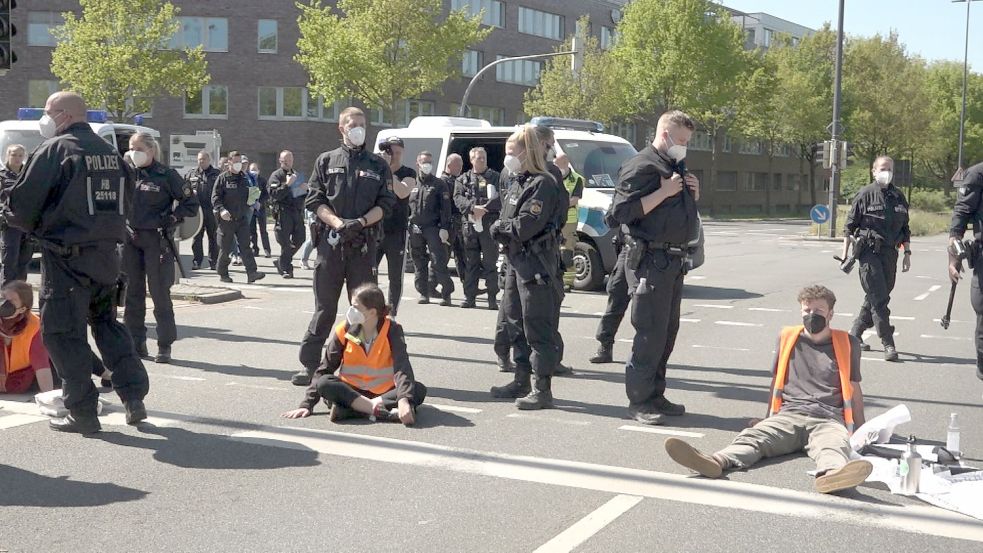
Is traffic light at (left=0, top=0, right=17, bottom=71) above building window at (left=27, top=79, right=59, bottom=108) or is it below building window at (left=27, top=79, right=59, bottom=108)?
below

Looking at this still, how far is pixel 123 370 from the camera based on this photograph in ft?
23.1

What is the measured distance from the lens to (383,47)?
43.6 m

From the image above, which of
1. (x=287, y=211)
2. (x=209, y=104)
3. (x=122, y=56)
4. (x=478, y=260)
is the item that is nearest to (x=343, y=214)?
(x=478, y=260)

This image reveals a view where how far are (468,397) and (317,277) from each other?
4.60 ft

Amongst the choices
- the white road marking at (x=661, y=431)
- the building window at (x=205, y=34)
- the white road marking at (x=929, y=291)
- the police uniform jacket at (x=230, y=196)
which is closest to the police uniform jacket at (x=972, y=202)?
the white road marking at (x=661, y=431)

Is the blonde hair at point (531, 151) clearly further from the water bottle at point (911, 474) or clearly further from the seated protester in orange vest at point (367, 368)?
the water bottle at point (911, 474)

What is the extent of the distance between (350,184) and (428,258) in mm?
6533

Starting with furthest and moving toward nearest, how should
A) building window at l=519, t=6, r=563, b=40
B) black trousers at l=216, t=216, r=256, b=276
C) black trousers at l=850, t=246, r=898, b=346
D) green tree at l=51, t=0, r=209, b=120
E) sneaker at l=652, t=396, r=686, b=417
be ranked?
building window at l=519, t=6, r=563, b=40 < green tree at l=51, t=0, r=209, b=120 < black trousers at l=216, t=216, r=256, b=276 < black trousers at l=850, t=246, r=898, b=346 < sneaker at l=652, t=396, r=686, b=417

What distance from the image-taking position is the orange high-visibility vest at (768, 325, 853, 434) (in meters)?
6.50

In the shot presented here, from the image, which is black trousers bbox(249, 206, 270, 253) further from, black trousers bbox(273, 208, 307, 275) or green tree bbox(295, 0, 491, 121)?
green tree bbox(295, 0, 491, 121)

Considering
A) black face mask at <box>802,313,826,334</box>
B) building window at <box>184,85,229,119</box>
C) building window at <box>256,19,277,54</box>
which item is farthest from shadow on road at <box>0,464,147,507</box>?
building window at <box>256,19,277,54</box>

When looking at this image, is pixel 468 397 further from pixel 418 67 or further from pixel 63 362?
pixel 418 67

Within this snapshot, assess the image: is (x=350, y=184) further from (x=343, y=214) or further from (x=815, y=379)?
(x=815, y=379)

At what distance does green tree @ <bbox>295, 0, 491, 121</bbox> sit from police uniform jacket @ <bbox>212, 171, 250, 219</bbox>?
87.1ft
